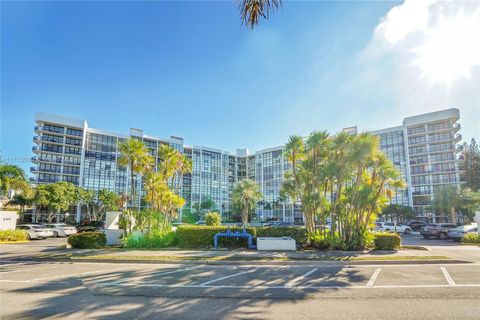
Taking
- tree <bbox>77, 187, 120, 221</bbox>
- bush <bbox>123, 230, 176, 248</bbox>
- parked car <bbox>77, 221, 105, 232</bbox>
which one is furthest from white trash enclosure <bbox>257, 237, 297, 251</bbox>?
Result: tree <bbox>77, 187, 120, 221</bbox>

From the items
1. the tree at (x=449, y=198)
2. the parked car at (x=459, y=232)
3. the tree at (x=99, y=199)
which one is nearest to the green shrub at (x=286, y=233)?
the parked car at (x=459, y=232)

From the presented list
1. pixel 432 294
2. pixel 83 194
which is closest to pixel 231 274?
pixel 432 294

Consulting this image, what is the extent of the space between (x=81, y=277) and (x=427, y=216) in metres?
79.9

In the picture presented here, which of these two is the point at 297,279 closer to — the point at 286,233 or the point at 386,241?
the point at 286,233

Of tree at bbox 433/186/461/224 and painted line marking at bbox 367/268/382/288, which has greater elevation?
tree at bbox 433/186/461/224

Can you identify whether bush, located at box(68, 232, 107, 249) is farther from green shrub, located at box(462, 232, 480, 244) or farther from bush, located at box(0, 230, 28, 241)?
green shrub, located at box(462, 232, 480, 244)

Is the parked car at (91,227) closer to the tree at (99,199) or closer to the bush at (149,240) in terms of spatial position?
the bush at (149,240)

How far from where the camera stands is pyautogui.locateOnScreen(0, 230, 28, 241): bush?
2316 centimetres

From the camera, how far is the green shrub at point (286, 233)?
19344 mm

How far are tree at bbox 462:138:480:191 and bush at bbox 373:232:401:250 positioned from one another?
4378 cm

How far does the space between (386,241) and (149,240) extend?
15415 millimetres

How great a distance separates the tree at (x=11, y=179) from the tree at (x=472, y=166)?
6519cm

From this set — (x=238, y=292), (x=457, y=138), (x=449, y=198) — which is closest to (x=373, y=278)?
(x=238, y=292)

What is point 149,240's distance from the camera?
1925 cm
